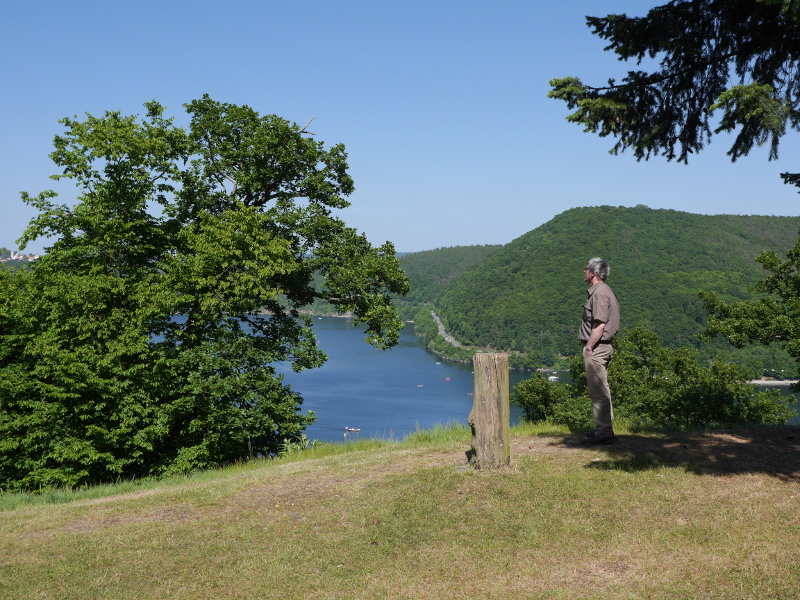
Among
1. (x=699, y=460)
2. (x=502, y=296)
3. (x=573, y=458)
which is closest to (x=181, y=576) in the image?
(x=573, y=458)

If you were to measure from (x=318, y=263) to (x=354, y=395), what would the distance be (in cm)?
6990

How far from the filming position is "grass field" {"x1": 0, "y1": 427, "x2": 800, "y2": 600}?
4.72m

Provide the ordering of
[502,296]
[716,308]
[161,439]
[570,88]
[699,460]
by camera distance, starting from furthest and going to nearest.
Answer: [502,296], [716,308], [161,439], [699,460], [570,88]

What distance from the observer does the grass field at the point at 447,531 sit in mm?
4719

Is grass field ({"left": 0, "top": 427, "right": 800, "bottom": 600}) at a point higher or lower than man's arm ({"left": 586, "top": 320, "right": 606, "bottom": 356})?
lower

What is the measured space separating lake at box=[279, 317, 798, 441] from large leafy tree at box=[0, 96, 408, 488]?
31458 mm

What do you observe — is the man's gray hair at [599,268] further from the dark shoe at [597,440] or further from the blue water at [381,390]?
the blue water at [381,390]

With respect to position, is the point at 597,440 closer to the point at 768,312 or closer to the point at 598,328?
the point at 598,328

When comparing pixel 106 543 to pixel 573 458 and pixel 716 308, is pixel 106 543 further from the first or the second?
pixel 716 308

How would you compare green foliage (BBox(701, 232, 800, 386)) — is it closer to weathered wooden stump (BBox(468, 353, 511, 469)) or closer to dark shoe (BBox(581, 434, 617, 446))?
dark shoe (BBox(581, 434, 617, 446))

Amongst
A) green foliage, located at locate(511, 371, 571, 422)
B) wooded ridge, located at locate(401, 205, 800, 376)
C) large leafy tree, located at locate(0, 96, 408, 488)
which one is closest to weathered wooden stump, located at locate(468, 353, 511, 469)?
large leafy tree, located at locate(0, 96, 408, 488)

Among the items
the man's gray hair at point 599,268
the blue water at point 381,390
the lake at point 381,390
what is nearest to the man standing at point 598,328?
the man's gray hair at point 599,268

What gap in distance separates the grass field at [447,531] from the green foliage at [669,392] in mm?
15941

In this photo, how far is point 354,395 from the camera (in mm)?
87188
